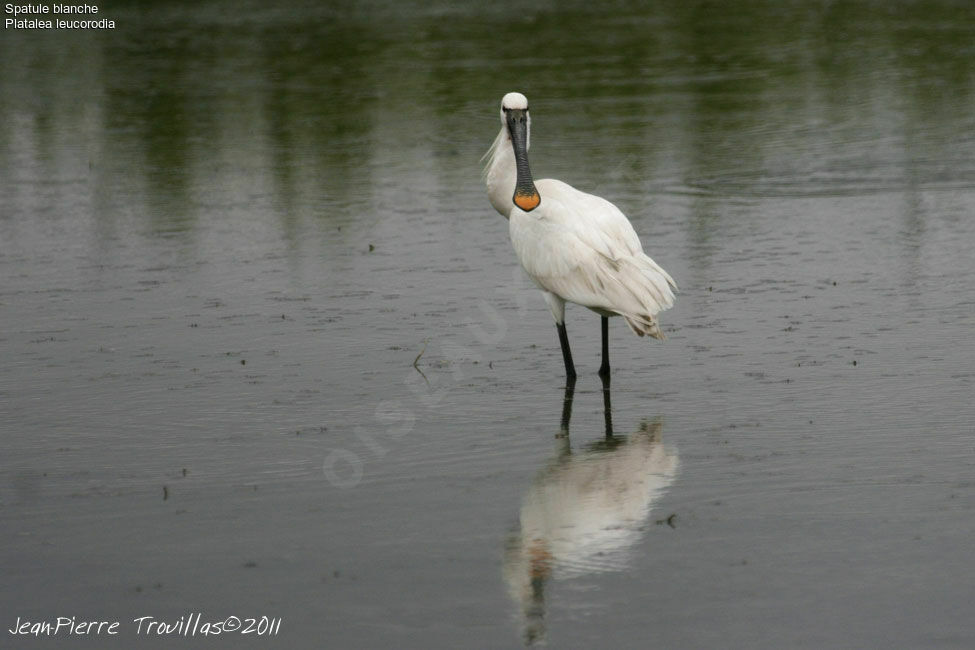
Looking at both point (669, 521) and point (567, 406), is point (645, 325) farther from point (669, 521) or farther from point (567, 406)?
point (669, 521)

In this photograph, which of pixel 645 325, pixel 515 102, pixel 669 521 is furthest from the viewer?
pixel 515 102

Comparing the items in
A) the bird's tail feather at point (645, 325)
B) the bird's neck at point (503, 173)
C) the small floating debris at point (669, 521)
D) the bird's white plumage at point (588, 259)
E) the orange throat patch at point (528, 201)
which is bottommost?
the small floating debris at point (669, 521)

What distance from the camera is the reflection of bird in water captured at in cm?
620

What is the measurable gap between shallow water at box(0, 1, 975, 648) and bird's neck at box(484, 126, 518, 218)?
2.52 ft

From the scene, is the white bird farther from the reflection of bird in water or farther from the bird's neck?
the reflection of bird in water

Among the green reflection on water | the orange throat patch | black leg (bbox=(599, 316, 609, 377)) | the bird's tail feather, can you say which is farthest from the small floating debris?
the green reflection on water

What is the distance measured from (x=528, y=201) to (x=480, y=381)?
1.18 metres

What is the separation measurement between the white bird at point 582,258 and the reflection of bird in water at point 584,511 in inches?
Result: 36.5

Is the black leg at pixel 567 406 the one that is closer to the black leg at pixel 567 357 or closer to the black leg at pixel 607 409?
the black leg at pixel 567 357

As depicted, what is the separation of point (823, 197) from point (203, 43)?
19.0 metres

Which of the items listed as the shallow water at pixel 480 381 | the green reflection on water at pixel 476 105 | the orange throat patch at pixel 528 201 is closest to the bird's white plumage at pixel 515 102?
the orange throat patch at pixel 528 201

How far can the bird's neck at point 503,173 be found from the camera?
1071 centimetres

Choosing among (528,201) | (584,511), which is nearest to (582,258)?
(528,201)

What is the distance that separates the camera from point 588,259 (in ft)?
30.8
